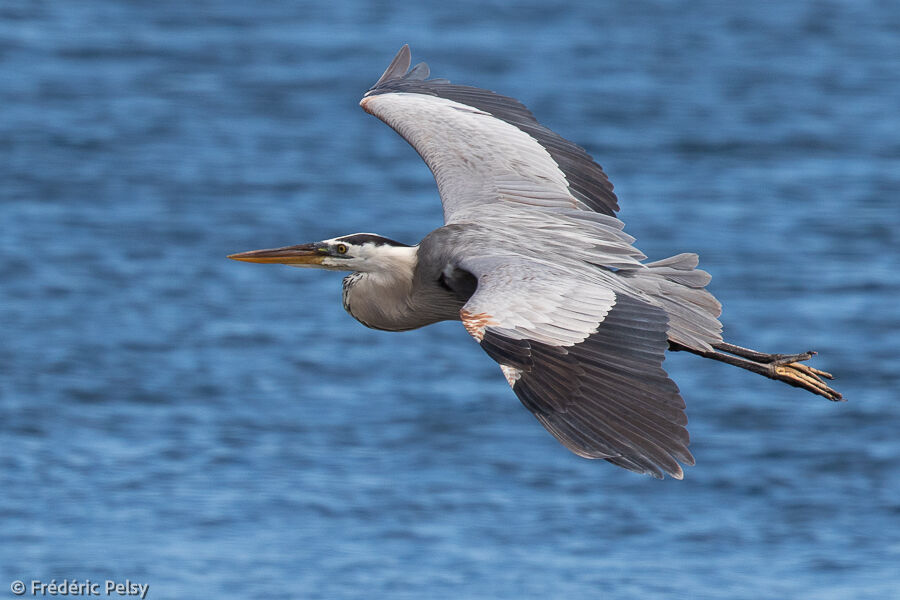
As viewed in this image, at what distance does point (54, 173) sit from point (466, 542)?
12135 mm

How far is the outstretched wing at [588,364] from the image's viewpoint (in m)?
7.44

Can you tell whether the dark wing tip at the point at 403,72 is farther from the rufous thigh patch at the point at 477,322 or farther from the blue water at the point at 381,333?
the blue water at the point at 381,333

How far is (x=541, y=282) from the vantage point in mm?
8453

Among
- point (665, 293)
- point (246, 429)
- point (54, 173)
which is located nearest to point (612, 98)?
point (54, 173)

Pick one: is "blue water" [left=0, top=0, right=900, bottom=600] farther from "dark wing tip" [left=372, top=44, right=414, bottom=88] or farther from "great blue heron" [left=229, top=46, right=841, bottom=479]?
"great blue heron" [left=229, top=46, right=841, bottom=479]

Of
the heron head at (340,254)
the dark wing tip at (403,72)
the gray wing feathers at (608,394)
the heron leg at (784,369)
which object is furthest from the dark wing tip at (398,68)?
the gray wing feathers at (608,394)

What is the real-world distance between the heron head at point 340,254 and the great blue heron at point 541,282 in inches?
0.4

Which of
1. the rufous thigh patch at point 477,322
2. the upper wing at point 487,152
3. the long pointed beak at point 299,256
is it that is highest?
the upper wing at point 487,152

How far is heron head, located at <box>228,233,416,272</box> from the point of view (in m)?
9.98

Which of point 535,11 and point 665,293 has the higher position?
point 535,11

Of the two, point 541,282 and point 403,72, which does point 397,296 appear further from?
point 403,72

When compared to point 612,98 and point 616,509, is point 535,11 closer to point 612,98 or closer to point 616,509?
point 612,98

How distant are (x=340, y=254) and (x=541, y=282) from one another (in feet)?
6.61

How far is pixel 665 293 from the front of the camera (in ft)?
30.8
